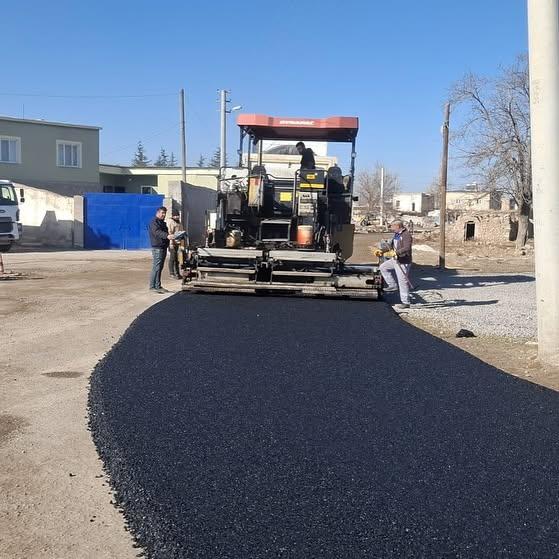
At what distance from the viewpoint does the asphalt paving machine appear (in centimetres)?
1162

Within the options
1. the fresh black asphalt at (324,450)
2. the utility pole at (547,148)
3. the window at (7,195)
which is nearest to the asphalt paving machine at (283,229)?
the fresh black asphalt at (324,450)

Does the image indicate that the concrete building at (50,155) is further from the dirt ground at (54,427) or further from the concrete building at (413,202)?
the concrete building at (413,202)

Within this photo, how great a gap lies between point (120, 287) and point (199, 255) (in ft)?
9.34

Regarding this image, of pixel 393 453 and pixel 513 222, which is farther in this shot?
pixel 513 222

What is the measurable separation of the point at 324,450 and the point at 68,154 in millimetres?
36957

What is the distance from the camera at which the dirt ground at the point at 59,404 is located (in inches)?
132

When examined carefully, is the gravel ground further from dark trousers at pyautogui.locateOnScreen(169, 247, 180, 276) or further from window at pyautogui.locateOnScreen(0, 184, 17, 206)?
window at pyautogui.locateOnScreen(0, 184, 17, 206)

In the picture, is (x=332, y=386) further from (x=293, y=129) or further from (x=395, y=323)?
(x=293, y=129)

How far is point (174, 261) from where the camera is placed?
1596 cm

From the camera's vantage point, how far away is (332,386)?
578 centimetres

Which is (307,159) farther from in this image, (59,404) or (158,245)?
(59,404)

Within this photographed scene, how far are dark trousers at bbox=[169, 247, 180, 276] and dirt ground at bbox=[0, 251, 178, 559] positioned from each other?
354cm

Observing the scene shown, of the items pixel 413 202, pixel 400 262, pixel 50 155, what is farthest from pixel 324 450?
pixel 413 202

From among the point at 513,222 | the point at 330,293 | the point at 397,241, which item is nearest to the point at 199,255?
the point at 330,293
